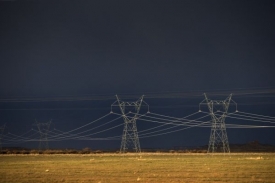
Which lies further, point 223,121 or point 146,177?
point 223,121

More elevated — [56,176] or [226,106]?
[226,106]

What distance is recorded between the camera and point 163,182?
113 ft

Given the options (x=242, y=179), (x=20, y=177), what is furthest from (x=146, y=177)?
(x=20, y=177)

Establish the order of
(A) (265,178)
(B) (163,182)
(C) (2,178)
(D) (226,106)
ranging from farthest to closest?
(D) (226,106), (C) (2,178), (A) (265,178), (B) (163,182)

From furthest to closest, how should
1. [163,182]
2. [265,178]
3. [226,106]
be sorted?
[226,106] < [265,178] < [163,182]

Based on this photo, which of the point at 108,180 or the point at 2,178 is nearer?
the point at 108,180

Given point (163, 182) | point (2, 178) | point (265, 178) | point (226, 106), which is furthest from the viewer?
point (226, 106)

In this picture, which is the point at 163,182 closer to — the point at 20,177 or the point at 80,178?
the point at 80,178

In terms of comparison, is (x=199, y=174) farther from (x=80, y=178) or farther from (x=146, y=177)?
(x=80, y=178)

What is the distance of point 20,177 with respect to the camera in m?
40.3

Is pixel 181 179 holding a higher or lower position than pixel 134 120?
lower

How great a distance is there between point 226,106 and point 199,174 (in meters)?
35.7

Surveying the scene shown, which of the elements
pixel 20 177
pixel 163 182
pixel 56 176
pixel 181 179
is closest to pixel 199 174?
pixel 181 179

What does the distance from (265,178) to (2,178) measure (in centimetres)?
2047
